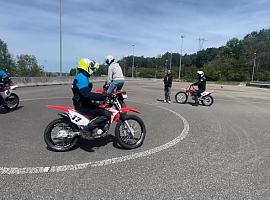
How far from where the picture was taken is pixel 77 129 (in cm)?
488

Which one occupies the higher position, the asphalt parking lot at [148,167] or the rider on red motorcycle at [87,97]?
the rider on red motorcycle at [87,97]

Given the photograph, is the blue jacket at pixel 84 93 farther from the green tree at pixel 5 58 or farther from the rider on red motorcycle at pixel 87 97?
the green tree at pixel 5 58

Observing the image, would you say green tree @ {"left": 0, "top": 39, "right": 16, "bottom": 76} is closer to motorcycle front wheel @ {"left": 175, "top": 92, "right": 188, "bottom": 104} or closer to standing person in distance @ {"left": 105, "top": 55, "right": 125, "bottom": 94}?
motorcycle front wheel @ {"left": 175, "top": 92, "right": 188, "bottom": 104}

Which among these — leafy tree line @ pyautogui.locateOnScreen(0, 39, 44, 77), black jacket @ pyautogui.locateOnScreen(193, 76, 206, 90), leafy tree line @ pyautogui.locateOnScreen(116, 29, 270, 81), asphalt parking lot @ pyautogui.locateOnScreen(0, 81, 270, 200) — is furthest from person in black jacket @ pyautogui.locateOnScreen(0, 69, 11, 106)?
leafy tree line @ pyautogui.locateOnScreen(0, 39, 44, 77)

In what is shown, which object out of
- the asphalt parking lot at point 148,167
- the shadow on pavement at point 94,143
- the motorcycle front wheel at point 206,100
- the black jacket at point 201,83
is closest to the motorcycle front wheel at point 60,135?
the asphalt parking lot at point 148,167

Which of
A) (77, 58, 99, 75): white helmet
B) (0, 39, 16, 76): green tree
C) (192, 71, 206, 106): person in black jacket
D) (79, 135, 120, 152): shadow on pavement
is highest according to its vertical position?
(0, 39, 16, 76): green tree

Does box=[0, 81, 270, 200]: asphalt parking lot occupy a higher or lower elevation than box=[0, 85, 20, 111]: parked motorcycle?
lower

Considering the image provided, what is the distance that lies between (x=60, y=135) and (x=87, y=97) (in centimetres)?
93

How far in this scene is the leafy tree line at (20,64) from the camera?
273 feet

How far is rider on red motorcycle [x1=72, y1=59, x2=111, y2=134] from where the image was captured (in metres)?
4.74

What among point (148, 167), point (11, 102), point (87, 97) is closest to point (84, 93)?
point (87, 97)

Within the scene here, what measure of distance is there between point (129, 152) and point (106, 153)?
1.49 ft

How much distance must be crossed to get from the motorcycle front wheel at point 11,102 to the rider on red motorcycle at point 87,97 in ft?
17.7

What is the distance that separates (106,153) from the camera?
185 inches
